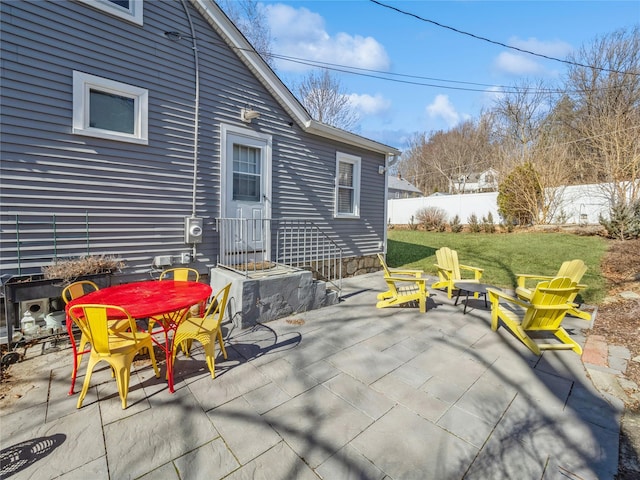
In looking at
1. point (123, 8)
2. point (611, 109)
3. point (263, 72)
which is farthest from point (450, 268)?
point (611, 109)

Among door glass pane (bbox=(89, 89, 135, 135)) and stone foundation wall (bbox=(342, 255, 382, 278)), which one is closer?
door glass pane (bbox=(89, 89, 135, 135))

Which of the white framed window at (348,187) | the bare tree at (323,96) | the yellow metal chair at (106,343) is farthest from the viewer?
the bare tree at (323,96)

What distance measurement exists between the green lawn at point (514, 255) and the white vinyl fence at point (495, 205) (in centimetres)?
267

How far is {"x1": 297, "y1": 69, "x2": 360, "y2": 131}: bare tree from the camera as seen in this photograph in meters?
18.7

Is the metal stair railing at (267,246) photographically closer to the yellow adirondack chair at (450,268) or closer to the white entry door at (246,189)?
the white entry door at (246,189)

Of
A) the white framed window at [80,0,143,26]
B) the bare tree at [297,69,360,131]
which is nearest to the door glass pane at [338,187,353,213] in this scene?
the white framed window at [80,0,143,26]

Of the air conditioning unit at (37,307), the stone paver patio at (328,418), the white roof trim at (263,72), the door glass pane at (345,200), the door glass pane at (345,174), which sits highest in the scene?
the white roof trim at (263,72)

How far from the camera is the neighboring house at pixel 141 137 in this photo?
3.57 m

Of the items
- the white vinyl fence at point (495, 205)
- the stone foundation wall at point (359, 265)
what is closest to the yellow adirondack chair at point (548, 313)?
the stone foundation wall at point (359, 265)

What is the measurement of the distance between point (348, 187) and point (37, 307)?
20.0ft

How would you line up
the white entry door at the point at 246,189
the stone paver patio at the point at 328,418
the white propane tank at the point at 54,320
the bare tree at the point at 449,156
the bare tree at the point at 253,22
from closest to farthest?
the stone paver patio at the point at 328,418 → the white propane tank at the point at 54,320 → the white entry door at the point at 246,189 → the bare tree at the point at 253,22 → the bare tree at the point at 449,156

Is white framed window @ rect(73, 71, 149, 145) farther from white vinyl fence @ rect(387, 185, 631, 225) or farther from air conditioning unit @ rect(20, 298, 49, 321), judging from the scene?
white vinyl fence @ rect(387, 185, 631, 225)

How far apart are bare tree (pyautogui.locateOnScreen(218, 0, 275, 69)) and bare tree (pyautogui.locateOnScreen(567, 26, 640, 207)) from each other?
43.4 ft

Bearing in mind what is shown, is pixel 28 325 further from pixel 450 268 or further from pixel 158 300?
pixel 450 268
